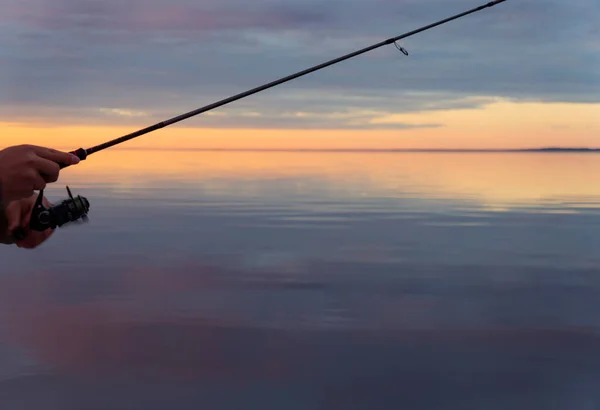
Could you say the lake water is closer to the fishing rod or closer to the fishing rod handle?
the fishing rod

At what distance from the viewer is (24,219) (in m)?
4.21

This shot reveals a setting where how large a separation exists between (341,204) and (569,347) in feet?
79.7

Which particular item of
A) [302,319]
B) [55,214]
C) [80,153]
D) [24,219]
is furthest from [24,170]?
[302,319]

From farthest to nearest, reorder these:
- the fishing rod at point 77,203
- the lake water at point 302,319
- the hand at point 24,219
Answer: the lake water at point 302,319, the fishing rod at point 77,203, the hand at point 24,219

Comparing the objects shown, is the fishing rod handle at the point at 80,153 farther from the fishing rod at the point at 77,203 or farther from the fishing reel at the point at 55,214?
the fishing reel at the point at 55,214

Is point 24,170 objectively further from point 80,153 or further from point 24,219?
point 24,219

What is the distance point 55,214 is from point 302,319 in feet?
25.2

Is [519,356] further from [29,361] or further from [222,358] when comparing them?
[29,361]

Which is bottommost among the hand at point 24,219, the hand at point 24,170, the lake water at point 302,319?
the lake water at point 302,319

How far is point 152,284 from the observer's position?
49.0 ft

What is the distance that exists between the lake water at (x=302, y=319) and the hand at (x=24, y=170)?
5221 mm

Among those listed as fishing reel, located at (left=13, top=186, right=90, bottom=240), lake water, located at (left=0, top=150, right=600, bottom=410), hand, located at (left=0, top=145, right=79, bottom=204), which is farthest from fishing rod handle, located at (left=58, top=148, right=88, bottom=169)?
lake water, located at (left=0, top=150, right=600, bottom=410)

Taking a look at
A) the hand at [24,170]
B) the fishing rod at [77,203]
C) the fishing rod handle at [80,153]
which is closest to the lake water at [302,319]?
the fishing rod at [77,203]

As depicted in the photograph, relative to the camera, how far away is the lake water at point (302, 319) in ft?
28.5
